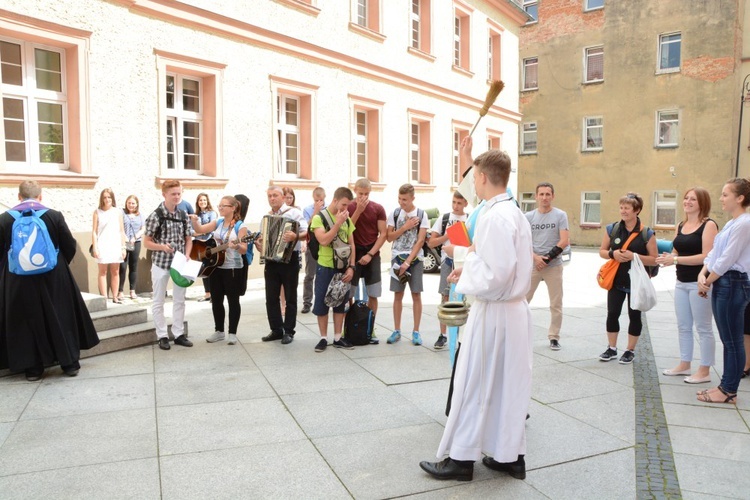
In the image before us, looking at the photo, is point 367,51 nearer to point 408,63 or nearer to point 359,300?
point 408,63

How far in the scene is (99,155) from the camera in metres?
10.2

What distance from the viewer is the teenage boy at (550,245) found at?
7273 millimetres

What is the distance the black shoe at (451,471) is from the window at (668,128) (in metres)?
26.9

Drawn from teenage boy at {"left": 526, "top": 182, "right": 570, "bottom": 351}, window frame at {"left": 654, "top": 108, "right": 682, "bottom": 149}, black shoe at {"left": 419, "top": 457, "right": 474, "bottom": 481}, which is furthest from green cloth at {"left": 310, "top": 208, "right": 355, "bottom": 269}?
window frame at {"left": 654, "top": 108, "right": 682, "bottom": 149}

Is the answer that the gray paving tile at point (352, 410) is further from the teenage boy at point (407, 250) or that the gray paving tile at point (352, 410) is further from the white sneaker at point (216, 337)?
the white sneaker at point (216, 337)

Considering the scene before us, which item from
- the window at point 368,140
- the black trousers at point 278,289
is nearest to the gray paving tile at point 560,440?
the black trousers at point 278,289

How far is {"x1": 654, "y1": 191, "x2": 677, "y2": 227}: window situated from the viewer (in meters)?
27.4

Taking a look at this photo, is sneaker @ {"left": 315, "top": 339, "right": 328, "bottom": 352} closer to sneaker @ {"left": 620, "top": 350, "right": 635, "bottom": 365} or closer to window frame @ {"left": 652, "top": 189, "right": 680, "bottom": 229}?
sneaker @ {"left": 620, "top": 350, "right": 635, "bottom": 365}

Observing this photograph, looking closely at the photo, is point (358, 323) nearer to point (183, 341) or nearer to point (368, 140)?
point (183, 341)

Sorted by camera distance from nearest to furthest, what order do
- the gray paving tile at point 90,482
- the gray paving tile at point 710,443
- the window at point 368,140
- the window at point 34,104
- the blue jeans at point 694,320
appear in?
the gray paving tile at point 90,482, the gray paving tile at point 710,443, the blue jeans at point 694,320, the window at point 34,104, the window at point 368,140

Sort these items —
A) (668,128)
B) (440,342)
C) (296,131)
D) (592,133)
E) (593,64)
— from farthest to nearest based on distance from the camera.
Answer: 1. (592,133)
2. (593,64)
3. (668,128)
4. (296,131)
5. (440,342)

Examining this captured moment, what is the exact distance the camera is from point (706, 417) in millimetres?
5133

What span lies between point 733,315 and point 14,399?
612 centimetres

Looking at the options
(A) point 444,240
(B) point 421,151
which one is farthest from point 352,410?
(B) point 421,151
